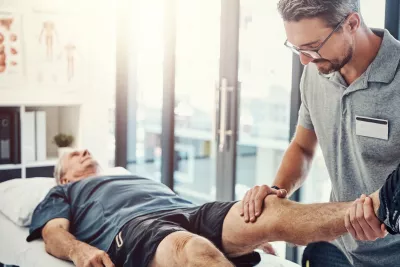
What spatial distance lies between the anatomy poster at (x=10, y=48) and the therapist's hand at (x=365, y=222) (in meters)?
2.70

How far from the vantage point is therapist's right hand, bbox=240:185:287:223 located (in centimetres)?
180

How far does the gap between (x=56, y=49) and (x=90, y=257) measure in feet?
6.66

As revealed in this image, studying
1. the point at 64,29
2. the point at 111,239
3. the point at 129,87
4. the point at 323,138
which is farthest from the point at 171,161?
the point at 323,138

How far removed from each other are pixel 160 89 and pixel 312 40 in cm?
251

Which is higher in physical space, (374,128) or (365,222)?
(374,128)

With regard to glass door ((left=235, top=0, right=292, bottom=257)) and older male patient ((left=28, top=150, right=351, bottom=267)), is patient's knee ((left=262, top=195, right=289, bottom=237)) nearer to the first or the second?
older male patient ((left=28, top=150, right=351, bottom=267))

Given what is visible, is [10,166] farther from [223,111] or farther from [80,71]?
[223,111]

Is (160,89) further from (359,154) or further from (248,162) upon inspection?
(359,154)

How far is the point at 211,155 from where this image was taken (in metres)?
Result: 4.32

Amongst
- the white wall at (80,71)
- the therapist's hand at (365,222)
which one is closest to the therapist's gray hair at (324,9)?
the therapist's hand at (365,222)

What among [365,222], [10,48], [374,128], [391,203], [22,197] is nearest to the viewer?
[391,203]

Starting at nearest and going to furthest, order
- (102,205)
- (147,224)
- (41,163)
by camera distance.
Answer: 1. (147,224)
2. (102,205)
3. (41,163)

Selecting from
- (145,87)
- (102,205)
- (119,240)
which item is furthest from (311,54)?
(145,87)

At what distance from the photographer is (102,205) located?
7.99 feet
